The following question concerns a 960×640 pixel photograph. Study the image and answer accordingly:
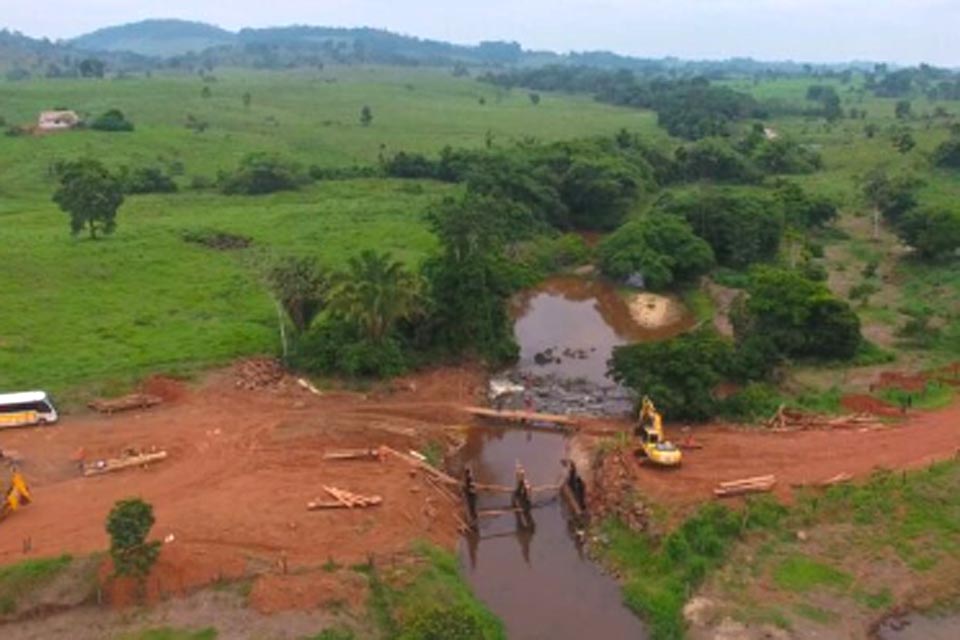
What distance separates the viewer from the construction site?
3025 cm

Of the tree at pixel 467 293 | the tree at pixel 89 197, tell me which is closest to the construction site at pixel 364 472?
the tree at pixel 467 293

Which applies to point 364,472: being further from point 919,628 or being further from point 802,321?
point 802,321

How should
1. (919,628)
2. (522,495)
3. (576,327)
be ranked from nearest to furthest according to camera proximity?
1. (919,628)
2. (522,495)
3. (576,327)

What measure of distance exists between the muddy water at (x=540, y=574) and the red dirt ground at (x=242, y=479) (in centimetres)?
184

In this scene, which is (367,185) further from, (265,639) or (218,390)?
(265,639)

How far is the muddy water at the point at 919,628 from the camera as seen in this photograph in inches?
1073

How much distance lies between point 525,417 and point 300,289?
44.1 ft

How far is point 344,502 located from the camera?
1291 inches

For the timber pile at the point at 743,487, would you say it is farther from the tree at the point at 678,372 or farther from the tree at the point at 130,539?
the tree at the point at 130,539

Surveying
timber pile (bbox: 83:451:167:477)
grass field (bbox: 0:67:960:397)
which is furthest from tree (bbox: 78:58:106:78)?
timber pile (bbox: 83:451:167:477)

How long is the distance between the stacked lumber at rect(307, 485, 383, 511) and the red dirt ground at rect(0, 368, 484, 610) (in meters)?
0.33

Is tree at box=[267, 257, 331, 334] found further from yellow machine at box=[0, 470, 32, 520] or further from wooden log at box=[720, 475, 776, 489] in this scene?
wooden log at box=[720, 475, 776, 489]

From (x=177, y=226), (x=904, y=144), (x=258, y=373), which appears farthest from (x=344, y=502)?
(x=904, y=144)

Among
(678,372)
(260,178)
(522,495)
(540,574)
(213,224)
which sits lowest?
(540,574)
